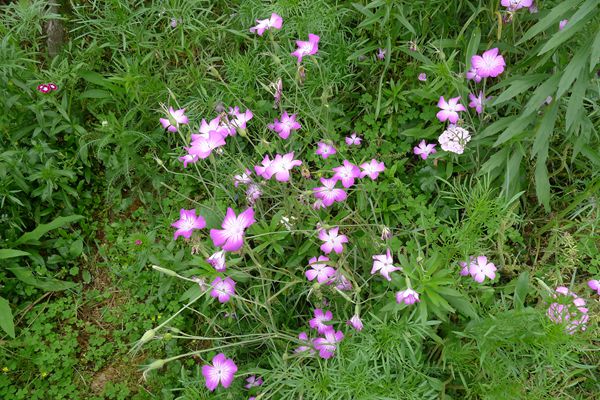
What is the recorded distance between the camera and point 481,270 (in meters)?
1.93

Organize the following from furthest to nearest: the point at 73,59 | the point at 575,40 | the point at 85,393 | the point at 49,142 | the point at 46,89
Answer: the point at 73,59
the point at 49,142
the point at 46,89
the point at 85,393
the point at 575,40

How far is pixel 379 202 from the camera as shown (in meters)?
2.32

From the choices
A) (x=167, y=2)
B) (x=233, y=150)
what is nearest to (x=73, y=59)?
(x=167, y=2)

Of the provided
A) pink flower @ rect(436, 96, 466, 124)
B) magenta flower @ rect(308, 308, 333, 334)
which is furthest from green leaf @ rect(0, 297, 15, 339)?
pink flower @ rect(436, 96, 466, 124)

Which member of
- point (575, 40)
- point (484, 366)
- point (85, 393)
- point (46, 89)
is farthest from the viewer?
point (46, 89)

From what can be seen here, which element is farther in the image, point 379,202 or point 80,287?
point 80,287

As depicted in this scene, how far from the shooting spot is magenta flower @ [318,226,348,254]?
191 centimetres

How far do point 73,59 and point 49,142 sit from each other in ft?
1.77

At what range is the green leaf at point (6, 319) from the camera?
2244mm

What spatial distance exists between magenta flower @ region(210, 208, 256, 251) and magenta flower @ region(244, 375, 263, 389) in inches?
23.5

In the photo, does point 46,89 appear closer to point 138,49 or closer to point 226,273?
point 138,49

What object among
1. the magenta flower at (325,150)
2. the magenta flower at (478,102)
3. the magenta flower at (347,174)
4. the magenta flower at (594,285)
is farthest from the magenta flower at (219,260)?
the magenta flower at (594,285)

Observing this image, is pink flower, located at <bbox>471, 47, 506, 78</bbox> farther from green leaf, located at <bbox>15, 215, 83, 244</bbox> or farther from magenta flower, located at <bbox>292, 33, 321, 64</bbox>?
green leaf, located at <bbox>15, 215, 83, 244</bbox>

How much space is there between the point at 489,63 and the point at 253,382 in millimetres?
1602
